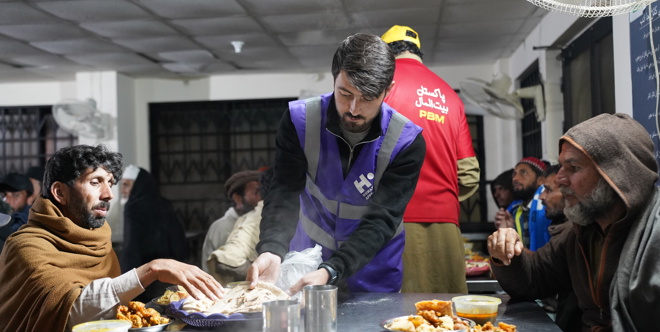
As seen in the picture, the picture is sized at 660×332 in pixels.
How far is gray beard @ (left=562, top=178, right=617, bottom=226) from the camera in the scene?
2.06 metres

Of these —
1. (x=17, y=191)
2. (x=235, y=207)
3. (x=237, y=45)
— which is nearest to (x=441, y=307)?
(x=235, y=207)

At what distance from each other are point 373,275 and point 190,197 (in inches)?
276

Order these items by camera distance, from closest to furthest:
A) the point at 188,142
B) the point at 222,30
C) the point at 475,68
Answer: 1. the point at 222,30
2. the point at 475,68
3. the point at 188,142

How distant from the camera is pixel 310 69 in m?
8.73

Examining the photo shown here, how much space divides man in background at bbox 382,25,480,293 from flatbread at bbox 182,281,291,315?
1.24 meters

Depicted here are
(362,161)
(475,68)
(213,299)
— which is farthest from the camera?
(475,68)

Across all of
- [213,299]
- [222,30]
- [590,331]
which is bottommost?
[590,331]

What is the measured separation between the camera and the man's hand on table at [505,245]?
219cm

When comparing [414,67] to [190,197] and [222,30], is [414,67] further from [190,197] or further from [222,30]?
[190,197]

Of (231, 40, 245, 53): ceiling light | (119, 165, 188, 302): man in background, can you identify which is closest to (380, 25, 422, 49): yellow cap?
(119, 165, 188, 302): man in background

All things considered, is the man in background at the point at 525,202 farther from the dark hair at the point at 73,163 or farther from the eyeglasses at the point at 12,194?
the eyeglasses at the point at 12,194

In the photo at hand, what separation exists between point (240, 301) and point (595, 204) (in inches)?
44.1

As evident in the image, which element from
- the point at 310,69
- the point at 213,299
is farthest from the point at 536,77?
the point at 213,299

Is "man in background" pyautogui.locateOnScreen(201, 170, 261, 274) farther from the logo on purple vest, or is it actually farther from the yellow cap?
the logo on purple vest
